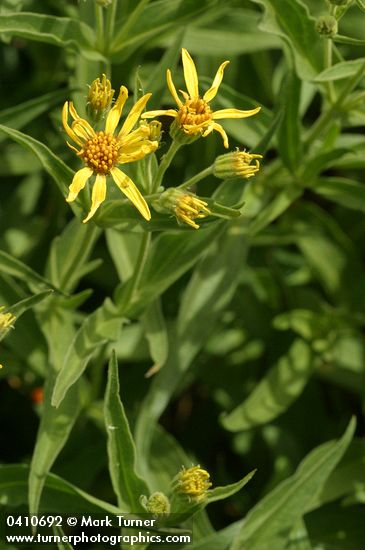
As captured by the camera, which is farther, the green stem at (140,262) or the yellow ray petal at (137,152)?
the green stem at (140,262)

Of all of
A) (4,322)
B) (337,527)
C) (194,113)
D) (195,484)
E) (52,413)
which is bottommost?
(337,527)

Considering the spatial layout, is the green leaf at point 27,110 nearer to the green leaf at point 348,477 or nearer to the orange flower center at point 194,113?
the orange flower center at point 194,113

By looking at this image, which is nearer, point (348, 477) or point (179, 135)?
point (179, 135)

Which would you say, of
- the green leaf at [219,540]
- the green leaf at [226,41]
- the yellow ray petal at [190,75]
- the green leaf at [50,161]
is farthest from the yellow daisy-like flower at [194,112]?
the green leaf at [219,540]

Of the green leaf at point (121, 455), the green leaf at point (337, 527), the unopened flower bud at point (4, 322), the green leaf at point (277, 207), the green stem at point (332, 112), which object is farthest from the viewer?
the green leaf at point (337, 527)

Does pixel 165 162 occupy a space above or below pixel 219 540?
above

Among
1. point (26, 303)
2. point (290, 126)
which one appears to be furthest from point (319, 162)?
point (26, 303)

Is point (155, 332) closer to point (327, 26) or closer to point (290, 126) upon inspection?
point (290, 126)
